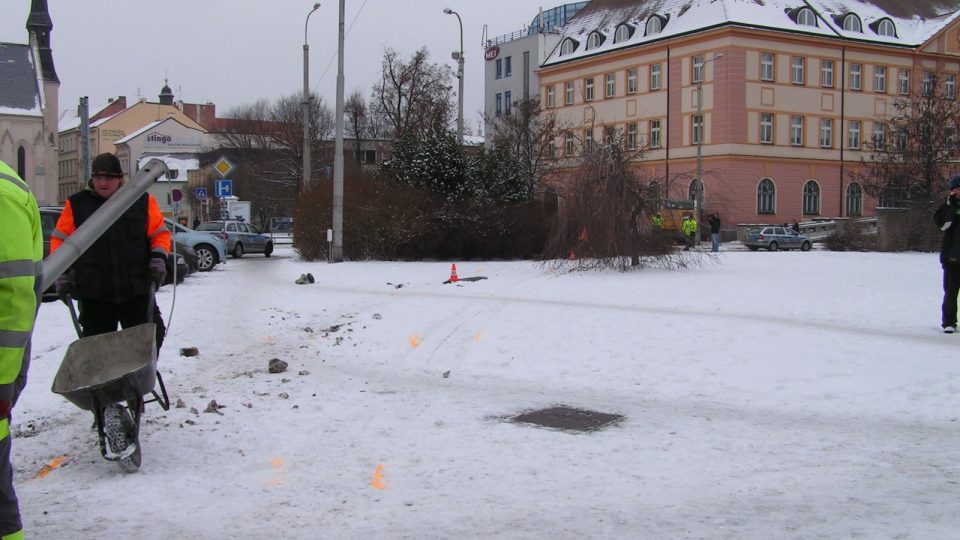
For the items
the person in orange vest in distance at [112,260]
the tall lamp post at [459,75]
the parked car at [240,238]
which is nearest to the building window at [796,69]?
the tall lamp post at [459,75]

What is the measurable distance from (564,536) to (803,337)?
6526 millimetres

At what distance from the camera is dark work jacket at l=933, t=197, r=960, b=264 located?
1011 centimetres

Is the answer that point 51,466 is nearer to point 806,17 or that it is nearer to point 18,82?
point 806,17

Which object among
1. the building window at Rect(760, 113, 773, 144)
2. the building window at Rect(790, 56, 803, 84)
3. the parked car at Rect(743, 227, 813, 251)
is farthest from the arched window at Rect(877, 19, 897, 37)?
the parked car at Rect(743, 227, 813, 251)

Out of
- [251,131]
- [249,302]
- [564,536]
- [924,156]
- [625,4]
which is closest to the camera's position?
[564,536]

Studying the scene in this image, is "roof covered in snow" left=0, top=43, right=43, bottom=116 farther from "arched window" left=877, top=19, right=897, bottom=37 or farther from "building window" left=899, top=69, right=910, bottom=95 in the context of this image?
"building window" left=899, top=69, right=910, bottom=95

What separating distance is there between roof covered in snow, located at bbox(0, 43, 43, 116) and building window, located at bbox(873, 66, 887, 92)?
5967cm

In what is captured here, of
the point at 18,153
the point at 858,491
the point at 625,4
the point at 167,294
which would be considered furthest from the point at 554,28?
the point at 858,491

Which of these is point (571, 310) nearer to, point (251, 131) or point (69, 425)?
point (69, 425)

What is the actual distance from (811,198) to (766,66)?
31.3 ft

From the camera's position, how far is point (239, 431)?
248 inches

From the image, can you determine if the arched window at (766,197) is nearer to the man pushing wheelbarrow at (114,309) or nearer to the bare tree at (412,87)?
the bare tree at (412,87)

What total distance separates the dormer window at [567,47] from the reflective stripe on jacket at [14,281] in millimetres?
66548

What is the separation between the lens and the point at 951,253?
33.3 feet
